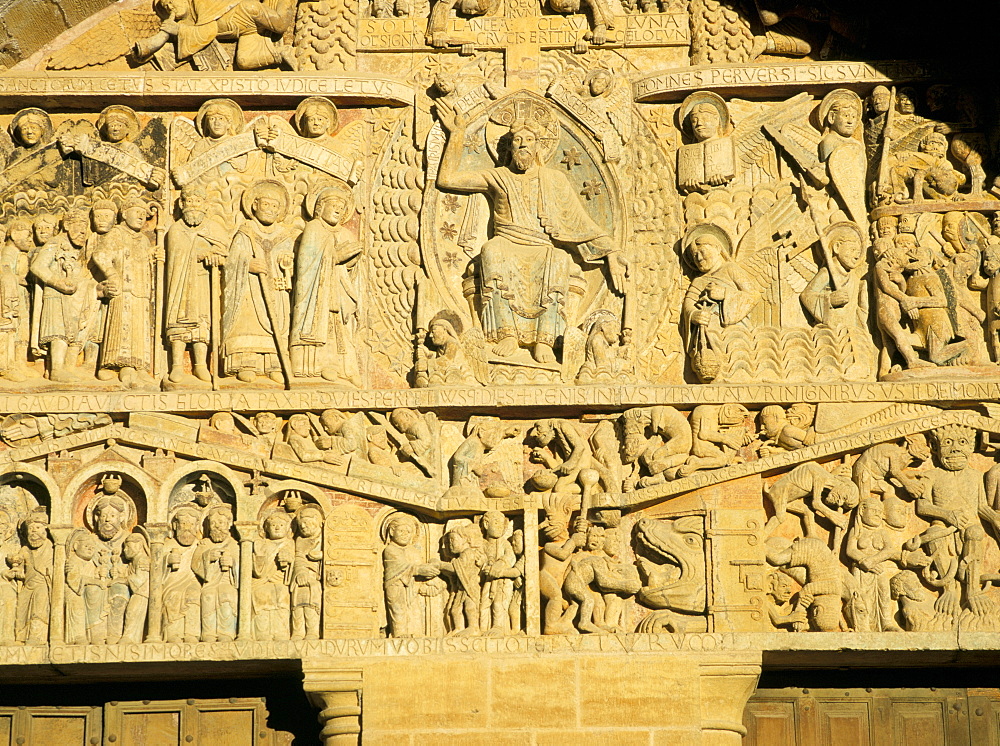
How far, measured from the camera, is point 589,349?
9430 mm

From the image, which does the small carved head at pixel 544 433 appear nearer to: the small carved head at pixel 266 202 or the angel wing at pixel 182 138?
the small carved head at pixel 266 202

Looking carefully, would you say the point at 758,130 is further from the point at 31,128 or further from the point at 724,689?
the point at 31,128

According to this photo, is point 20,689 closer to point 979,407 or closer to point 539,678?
point 539,678

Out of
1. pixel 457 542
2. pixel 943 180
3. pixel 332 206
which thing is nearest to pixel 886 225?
pixel 943 180

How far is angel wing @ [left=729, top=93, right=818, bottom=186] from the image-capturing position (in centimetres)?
971

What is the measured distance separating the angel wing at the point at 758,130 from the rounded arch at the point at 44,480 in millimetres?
3755

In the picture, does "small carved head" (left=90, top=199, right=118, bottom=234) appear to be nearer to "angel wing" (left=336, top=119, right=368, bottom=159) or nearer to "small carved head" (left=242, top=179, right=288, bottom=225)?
"small carved head" (left=242, top=179, right=288, bottom=225)

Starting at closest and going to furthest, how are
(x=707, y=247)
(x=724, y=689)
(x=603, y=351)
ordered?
(x=724, y=689) → (x=603, y=351) → (x=707, y=247)

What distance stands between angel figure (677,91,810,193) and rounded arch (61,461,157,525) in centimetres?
305

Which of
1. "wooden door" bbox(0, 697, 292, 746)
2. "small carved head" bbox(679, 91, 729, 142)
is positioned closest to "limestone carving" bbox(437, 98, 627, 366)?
"small carved head" bbox(679, 91, 729, 142)

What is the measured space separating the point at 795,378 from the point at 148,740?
12.0 feet

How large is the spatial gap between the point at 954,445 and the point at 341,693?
3.15m

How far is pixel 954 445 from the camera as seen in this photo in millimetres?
9180

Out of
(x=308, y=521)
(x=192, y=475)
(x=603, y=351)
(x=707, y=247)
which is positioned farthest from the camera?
(x=707, y=247)
